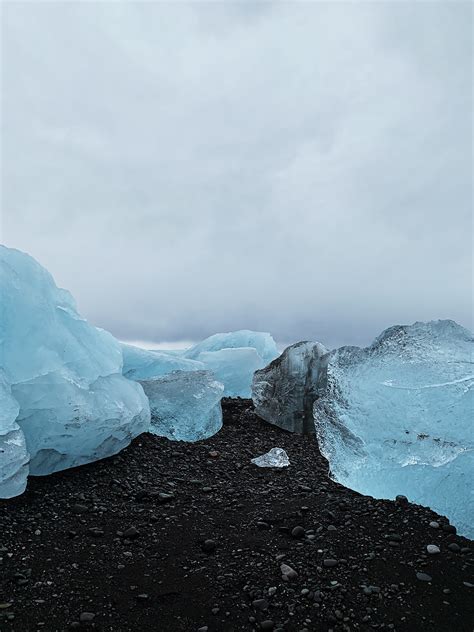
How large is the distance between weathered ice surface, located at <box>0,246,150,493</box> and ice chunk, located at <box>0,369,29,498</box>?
0.18m

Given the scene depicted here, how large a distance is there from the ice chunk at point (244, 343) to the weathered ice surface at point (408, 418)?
1029 cm

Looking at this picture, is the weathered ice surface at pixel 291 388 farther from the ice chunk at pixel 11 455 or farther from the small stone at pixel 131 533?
the ice chunk at pixel 11 455

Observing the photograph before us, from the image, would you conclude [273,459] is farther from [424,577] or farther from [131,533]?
[424,577]

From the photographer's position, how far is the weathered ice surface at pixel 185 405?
29.1ft

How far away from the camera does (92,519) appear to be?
213 inches

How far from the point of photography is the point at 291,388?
1006cm

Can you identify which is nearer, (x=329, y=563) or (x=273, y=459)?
(x=329, y=563)

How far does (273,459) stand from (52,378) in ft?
10.8

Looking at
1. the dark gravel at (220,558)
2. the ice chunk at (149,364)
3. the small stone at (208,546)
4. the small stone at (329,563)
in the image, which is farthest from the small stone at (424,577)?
the ice chunk at (149,364)

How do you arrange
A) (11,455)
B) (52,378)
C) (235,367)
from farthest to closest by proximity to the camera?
(235,367)
(52,378)
(11,455)

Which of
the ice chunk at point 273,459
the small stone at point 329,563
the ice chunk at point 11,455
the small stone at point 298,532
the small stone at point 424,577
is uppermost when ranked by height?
the ice chunk at point 11,455

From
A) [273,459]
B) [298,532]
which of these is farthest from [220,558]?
[273,459]

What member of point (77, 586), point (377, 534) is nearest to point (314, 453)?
point (377, 534)

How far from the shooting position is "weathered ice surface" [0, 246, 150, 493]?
6508 millimetres
